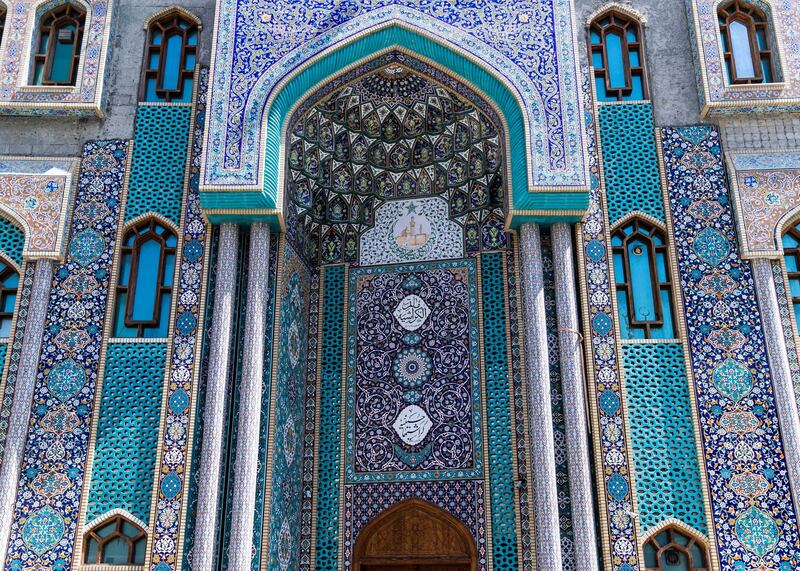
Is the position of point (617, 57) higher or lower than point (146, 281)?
higher

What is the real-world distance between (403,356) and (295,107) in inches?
117

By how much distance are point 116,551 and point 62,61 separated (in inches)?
217

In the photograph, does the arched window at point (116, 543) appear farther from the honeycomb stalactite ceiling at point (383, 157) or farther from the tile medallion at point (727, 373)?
the tile medallion at point (727, 373)

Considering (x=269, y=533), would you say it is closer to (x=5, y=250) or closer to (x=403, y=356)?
(x=403, y=356)

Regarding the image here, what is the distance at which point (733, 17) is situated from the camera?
10383mm

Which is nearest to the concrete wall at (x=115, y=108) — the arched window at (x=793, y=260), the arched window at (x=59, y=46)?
the arched window at (x=59, y=46)

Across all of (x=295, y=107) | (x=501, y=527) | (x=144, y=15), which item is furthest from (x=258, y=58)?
(x=501, y=527)

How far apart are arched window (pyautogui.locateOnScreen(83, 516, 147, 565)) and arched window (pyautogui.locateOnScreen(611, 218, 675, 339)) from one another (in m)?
5.03

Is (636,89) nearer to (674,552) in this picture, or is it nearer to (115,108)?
(674,552)

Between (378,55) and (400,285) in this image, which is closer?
(378,55)

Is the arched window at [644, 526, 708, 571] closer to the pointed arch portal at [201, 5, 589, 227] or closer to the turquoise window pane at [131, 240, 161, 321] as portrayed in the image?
the pointed arch portal at [201, 5, 589, 227]

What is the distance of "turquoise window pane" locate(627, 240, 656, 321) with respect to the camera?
30.2ft

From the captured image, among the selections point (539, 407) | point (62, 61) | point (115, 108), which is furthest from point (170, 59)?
point (539, 407)

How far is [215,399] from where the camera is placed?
8820 mm
